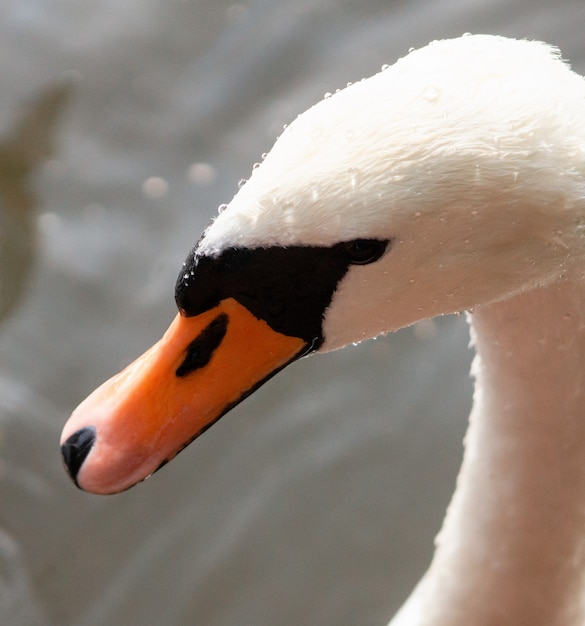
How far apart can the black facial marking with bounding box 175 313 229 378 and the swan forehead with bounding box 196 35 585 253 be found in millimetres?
203

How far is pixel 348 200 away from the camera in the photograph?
1.31 metres

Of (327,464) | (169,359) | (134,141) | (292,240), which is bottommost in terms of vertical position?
(327,464)

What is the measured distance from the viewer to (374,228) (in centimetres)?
133

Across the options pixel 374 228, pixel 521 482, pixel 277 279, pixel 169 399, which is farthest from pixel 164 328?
pixel 374 228

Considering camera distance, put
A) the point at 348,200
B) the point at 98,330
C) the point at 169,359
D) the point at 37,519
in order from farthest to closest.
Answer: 1. the point at 98,330
2. the point at 37,519
3. the point at 169,359
4. the point at 348,200

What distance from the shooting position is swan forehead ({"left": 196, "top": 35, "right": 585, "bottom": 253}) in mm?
1300

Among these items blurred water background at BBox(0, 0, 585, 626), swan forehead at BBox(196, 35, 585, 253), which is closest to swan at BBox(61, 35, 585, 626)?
swan forehead at BBox(196, 35, 585, 253)

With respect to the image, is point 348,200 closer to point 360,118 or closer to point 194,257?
point 360,118

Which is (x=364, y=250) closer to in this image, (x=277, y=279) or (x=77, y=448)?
(x=277, y=279)

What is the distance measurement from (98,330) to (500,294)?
1.94 meters

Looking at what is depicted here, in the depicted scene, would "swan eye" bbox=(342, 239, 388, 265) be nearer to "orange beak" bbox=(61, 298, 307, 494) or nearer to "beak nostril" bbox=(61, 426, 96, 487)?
"orange beak" bbox=(61, 298, 307, 494)

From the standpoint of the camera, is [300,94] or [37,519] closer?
[37,519]

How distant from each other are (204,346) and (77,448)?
0.86 ft

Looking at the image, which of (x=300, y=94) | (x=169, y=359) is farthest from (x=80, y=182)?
(x=169, y=359)
